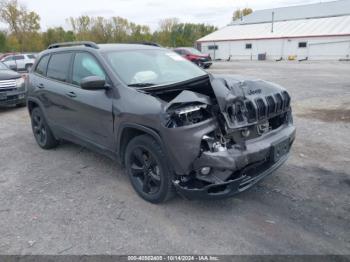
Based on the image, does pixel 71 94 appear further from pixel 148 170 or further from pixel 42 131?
pixel 148 170

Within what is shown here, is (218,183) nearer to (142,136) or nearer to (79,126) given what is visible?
(142,136)

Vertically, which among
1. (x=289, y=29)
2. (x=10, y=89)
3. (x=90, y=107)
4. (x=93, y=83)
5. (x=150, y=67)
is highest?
(x=289, y=29)

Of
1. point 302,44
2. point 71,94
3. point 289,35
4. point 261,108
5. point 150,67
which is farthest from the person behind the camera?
point 289,35

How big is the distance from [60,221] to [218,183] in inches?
70.4

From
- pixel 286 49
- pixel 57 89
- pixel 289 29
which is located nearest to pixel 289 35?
pixel 286 49

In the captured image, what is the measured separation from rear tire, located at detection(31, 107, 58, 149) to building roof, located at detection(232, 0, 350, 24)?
4188 centimetres

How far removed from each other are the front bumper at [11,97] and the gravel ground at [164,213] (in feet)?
15.1

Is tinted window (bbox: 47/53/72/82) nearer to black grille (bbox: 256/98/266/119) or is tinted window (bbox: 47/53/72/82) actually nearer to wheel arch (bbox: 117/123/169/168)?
wheel arch (bbox: 117/123/169/168)

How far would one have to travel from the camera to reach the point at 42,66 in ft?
17.4

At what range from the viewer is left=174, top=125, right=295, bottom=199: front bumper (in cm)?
278

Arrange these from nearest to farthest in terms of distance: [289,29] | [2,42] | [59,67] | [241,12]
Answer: [59,67], [289,29], [2,42], [241,12]

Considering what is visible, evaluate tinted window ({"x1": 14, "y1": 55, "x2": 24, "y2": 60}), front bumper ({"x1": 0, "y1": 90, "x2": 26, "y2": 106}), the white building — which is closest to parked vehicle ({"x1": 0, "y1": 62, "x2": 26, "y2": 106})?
front bumper ({"x1": 0, "y1": 90, "x2": 26, "y2": 106})

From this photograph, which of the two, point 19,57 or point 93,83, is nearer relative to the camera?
point 93,83

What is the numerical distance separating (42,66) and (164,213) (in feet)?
12.1
